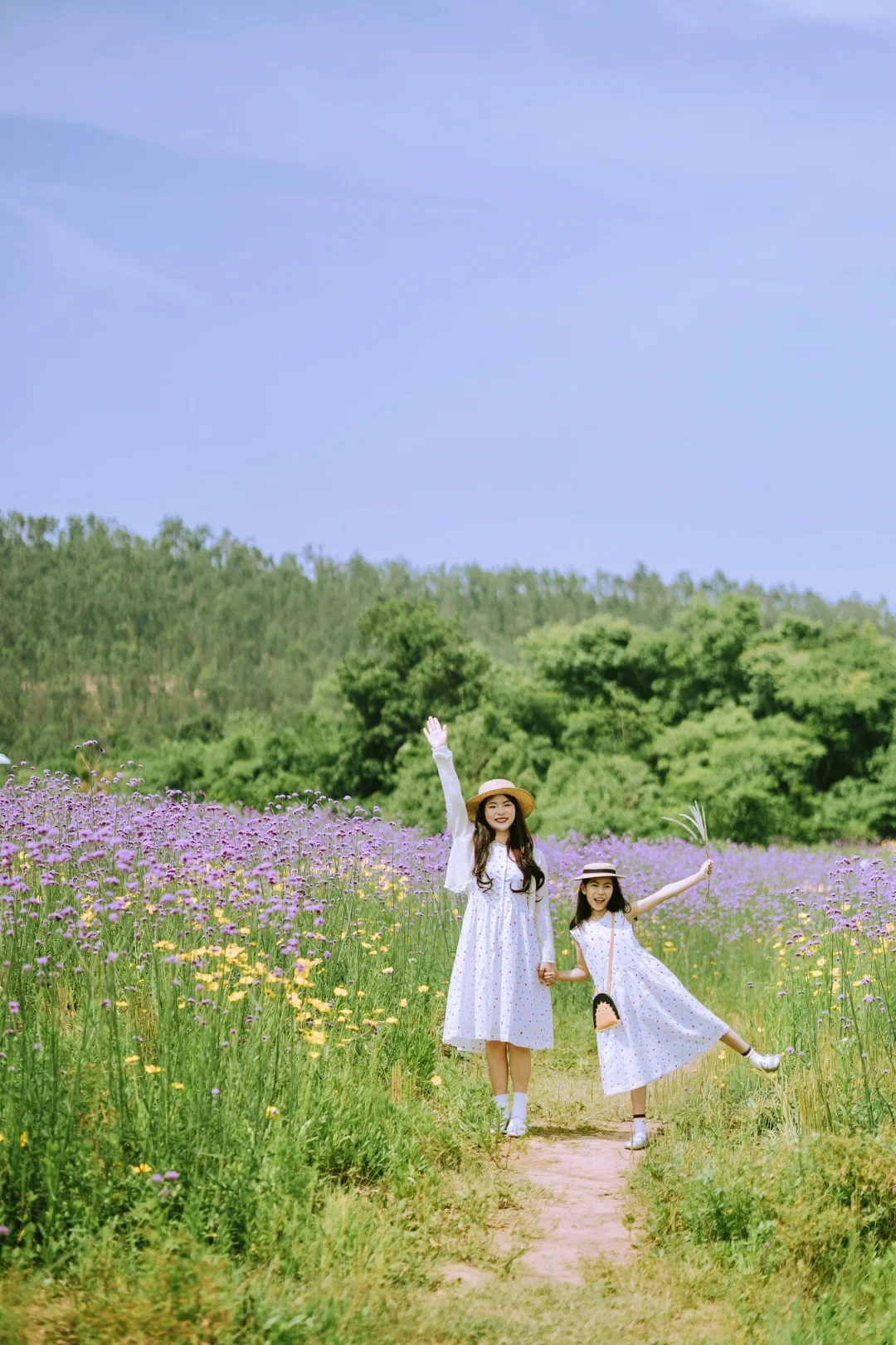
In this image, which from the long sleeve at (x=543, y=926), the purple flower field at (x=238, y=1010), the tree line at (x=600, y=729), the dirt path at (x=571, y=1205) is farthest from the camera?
the tree line at (x=600, y=729)

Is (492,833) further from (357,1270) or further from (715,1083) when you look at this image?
(357,1270)

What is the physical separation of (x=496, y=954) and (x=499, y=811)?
2.19 feet

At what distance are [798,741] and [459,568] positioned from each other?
190 ft

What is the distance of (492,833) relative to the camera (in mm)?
5656

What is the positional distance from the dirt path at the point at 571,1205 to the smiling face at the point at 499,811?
1432 mm

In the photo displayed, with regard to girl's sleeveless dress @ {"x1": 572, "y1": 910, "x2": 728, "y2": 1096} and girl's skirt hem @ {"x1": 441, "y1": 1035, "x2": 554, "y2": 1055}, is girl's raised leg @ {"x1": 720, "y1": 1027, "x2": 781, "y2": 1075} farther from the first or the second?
girl's skirt hem @ {"x1": 441, "y1": 1035, "x2": 554, "y2": 1055}

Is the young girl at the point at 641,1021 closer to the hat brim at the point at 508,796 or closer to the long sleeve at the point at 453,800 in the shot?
the hat brim at the point at 508,796

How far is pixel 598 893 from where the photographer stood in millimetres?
5609

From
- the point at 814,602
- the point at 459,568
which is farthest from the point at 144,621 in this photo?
the point at 814,602

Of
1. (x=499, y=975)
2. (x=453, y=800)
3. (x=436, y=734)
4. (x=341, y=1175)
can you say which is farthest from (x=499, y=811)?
(x=341, y=1175)

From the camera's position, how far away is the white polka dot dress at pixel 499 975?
537 centimetres

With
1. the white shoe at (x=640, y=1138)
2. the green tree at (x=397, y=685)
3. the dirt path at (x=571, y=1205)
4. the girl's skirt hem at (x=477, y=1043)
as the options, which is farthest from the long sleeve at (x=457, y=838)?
the green tree at (x=397, y=685)

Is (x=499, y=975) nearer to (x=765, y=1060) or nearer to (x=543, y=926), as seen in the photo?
(x=543, y=926)

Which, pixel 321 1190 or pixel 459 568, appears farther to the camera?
pixel 459 568
